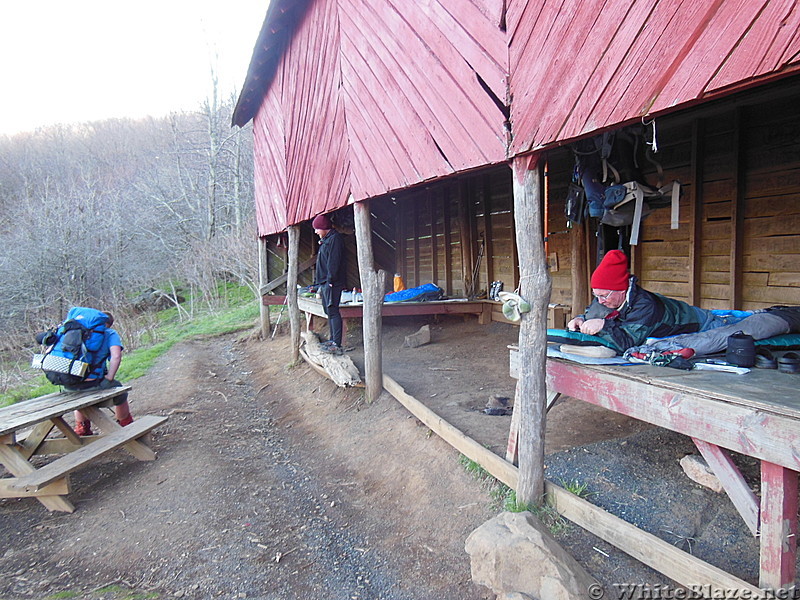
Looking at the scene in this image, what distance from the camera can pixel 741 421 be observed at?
2303mm

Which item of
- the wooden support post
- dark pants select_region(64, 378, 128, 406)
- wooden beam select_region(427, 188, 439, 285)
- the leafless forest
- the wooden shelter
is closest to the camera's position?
the wooden shelter

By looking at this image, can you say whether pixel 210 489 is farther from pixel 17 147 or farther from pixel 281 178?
pixel 17 147

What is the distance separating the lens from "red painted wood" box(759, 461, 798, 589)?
7.23 feet

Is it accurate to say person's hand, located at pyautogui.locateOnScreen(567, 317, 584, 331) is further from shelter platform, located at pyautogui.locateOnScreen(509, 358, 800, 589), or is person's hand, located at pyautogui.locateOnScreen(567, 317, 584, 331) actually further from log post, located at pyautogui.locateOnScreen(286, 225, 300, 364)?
log post, located at pyautogui.locateOnScreen(286, 225, 300, 364)

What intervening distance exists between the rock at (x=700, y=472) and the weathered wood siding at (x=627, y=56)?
2.31 metres

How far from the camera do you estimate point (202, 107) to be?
27.6m

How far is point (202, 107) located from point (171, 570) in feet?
94.3

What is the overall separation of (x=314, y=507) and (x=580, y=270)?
4.52m

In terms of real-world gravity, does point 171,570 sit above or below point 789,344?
below

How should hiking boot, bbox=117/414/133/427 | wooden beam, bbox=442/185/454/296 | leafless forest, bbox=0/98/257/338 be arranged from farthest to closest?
leafless forest, bbox=0/98/257/338 < wooden beam, bbox=442/185/454/296 < hiking boot, bbox=117/414/133/427

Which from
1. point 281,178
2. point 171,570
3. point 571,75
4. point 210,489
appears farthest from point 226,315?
point 571,75

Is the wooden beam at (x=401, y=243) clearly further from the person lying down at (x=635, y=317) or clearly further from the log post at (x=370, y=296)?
the person lying down at (x=635, y=317)

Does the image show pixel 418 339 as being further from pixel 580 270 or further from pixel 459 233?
pixel 580 270

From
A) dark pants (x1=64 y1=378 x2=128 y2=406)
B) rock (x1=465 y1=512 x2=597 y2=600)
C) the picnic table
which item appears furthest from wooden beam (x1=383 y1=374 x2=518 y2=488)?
dark pants (x1=64 y1=378 x2=128 y2=406)
